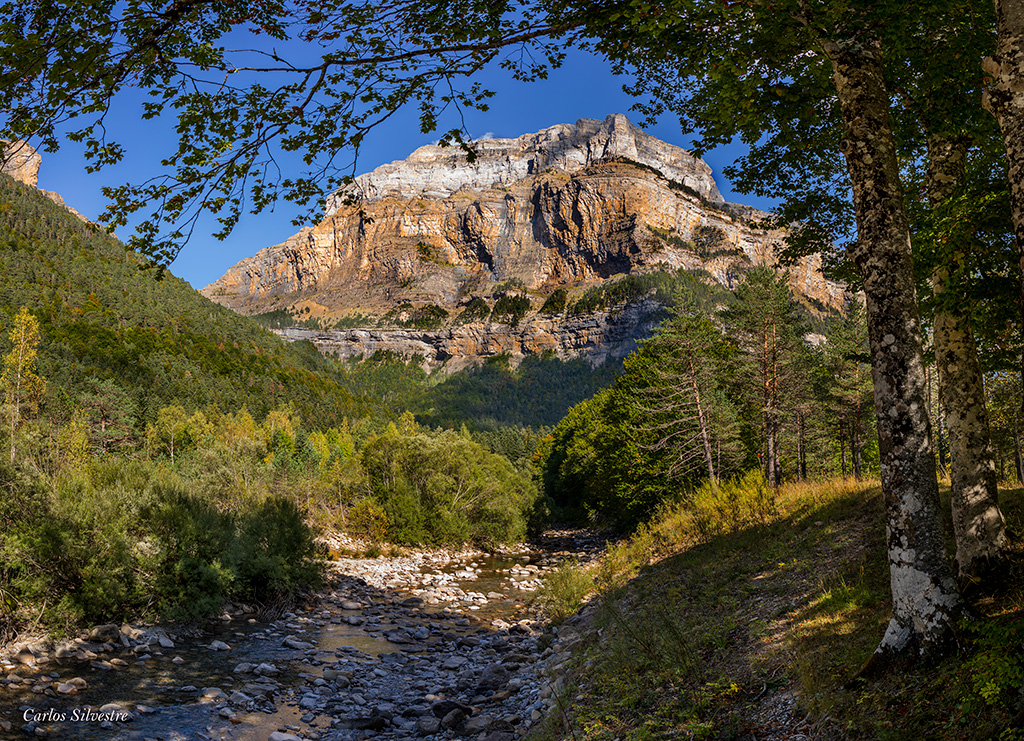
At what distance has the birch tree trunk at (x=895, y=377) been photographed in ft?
14.4

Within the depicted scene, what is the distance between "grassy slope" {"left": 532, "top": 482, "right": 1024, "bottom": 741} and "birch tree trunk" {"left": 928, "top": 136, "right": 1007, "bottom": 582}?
375 mm

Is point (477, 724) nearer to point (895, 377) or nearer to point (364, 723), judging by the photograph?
point (364, 723)

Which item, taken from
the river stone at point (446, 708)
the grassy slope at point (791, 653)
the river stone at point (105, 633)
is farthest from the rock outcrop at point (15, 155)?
the river stone at point (105, 633)

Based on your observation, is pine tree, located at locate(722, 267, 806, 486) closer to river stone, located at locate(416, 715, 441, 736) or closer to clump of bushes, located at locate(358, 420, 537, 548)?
clump of bushes, located at locate(358, 420, 537, 548)

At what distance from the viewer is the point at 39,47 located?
3449 millimetres

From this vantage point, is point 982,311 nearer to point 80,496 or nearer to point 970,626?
point 970,626

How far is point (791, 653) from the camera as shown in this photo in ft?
20.1

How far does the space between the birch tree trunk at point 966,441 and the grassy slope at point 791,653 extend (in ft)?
1.23

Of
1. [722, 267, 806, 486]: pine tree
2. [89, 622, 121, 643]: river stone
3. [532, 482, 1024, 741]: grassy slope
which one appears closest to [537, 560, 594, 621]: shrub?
[532, 482, 1024, 741]: grassy slope

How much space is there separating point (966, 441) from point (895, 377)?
9.60 ft

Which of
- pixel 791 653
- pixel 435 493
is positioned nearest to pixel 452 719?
pixel 791 653

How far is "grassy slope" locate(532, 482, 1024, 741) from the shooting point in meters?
3.83

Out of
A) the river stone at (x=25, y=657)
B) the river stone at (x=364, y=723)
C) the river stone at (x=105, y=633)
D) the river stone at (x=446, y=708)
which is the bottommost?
the river stone at (x=446, y=708)

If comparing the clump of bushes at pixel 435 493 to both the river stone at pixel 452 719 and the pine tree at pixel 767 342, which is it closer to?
the pine tree at pixel 767 342
